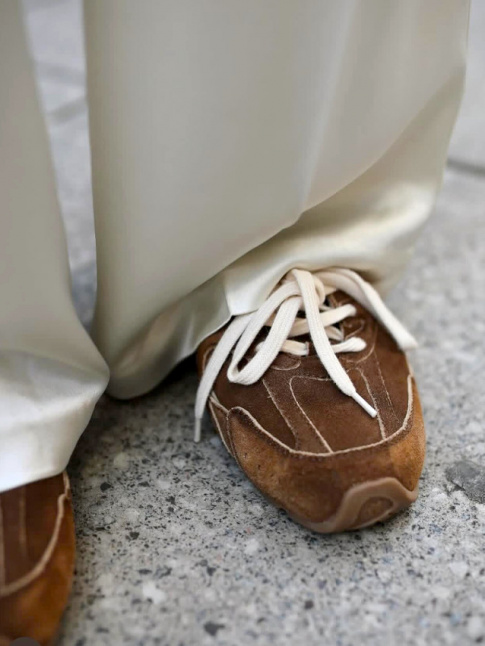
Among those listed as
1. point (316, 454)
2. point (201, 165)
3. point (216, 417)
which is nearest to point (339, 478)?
point (316, 454)

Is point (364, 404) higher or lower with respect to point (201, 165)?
lower

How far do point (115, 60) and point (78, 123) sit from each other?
90 cm

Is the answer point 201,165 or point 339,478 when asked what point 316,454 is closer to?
point 339,478

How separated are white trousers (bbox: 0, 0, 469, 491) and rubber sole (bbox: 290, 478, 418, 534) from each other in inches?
7.9

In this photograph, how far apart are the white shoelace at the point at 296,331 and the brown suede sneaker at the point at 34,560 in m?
0.18

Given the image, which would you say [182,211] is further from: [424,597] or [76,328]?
[424,597]

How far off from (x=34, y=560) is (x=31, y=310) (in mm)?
195

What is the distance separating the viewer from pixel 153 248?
2.02 feet

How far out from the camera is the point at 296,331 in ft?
2.12

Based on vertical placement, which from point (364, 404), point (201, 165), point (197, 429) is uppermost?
point (201, 165)

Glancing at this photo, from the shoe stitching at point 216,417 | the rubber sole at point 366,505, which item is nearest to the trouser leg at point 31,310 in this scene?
the shoe stitching at point 216,417

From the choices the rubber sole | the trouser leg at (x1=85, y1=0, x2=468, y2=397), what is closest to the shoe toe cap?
the rubber sole

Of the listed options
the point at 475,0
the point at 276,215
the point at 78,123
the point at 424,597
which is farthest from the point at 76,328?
the point at 475,0

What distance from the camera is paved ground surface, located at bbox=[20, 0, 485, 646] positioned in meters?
0.52
